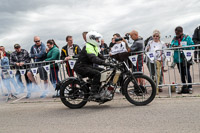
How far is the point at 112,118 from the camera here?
4461 millimetres

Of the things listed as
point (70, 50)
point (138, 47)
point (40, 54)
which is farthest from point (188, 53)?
point (40, 54)

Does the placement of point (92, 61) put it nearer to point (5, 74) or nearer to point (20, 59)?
point (20, 59)

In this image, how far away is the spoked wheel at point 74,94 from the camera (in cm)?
550

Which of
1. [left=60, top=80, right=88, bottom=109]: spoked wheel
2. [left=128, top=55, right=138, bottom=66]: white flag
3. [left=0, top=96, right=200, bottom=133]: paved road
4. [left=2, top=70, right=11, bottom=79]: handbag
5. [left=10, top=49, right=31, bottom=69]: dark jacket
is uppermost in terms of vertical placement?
[left=10, top=49, right=31, bottom=69]: dark jacket

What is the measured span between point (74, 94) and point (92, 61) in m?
1.04

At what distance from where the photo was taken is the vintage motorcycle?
5242 mm

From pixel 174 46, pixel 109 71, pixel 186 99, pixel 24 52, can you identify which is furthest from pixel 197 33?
pixel 24 52

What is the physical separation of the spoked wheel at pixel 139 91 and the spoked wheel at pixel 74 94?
110cm

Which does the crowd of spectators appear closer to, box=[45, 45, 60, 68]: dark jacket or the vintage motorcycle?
box=[45, 45, 60, 68]: dark jacket

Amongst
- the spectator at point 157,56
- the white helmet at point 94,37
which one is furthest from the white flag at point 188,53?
the white helmet at point 94,37

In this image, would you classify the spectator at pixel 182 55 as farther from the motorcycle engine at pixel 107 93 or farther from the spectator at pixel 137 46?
the motorcycle engine at pixel 107 93

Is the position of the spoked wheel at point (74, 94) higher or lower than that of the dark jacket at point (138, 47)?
lower

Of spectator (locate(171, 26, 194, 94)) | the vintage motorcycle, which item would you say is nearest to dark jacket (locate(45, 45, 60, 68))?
the vintage motorcycle

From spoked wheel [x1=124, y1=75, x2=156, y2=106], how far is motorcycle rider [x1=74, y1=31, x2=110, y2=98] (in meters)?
0.75
